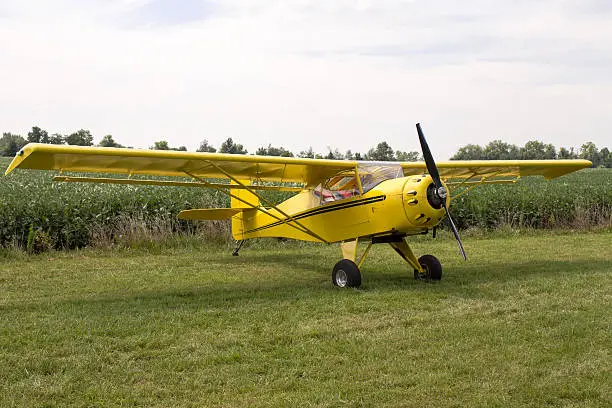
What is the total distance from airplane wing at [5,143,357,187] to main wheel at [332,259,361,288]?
1.67 meters

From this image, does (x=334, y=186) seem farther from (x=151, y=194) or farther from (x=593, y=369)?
(x=151, y=194)

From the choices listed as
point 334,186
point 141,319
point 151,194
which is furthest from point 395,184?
point 151,194

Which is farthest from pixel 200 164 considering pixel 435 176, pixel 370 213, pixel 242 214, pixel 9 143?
pixel 9 143

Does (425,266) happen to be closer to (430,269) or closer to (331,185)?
(430,269)

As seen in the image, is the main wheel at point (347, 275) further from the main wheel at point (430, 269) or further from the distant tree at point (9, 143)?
the distant tree at point (9, 143)

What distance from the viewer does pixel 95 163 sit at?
8945 millimetres

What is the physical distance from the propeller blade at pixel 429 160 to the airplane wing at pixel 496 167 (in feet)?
6.35

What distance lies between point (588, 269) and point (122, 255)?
9.14 m

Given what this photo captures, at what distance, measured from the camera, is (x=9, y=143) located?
85000 mm

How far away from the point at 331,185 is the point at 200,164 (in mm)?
2363

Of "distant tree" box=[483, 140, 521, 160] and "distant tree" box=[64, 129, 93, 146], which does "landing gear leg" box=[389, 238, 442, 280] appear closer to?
"distant tree" box=[64, 129, 93, 146]

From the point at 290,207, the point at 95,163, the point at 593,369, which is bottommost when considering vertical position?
the point at 593,369

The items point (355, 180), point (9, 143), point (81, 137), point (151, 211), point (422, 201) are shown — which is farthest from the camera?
point (9, 143)

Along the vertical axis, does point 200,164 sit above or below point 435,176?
above
